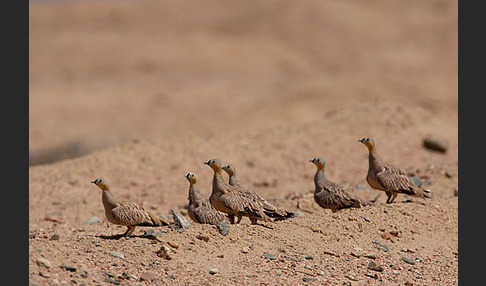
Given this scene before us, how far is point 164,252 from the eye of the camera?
9375 millimetres

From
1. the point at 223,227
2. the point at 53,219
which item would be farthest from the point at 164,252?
the point at 53,219

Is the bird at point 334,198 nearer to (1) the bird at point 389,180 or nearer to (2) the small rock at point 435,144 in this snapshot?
(1) the bird at point 389,180

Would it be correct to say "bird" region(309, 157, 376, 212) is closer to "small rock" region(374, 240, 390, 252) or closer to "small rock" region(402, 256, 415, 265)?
"small rock" region(374, 240, 390, 252)

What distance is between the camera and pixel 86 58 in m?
39.0

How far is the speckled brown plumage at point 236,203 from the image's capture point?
1087 cm

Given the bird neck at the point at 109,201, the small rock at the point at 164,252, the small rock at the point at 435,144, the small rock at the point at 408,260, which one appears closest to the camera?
the small rock at the point at 164,252

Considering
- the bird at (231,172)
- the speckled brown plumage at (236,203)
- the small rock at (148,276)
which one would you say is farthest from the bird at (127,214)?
the bird at (231,172)

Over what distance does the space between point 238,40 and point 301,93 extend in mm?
12473

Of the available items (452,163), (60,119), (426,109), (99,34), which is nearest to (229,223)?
(452,163)

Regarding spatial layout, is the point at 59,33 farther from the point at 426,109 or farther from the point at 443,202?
the point at 443,202

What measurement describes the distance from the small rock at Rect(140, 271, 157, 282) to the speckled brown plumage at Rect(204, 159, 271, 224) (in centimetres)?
238

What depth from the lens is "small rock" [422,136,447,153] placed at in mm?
21062

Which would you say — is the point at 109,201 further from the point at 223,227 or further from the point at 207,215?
the point at 223,227

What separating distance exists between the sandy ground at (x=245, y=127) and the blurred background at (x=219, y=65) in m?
0.12
